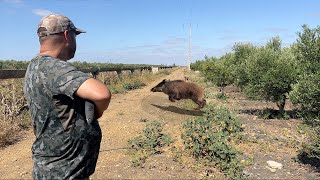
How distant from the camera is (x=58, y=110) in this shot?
294 cm

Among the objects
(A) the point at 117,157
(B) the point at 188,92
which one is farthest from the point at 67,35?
(B) the point at 188,92

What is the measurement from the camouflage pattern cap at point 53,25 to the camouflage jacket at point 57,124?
0.21 m

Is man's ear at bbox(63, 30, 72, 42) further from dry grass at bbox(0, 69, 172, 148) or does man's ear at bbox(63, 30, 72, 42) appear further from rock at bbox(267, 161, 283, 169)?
dry grass at bbox(0, 69, 172, 148)

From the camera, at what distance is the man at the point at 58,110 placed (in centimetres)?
290

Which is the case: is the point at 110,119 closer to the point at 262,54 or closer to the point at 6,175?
the point at 6,175

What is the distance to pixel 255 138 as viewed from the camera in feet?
29.2

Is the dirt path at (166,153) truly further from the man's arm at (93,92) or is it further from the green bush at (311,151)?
the man's arm at (93,92)

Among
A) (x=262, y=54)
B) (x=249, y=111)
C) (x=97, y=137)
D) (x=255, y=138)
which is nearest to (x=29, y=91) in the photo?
(x=97, y=137)

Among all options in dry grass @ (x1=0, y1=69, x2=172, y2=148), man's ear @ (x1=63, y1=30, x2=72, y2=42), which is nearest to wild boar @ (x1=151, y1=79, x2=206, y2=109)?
dry grass @ (x1=0, y1=69, x2=172, y2=148)

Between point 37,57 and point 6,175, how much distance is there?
13.7 feet

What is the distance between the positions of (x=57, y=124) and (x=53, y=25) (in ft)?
2.55

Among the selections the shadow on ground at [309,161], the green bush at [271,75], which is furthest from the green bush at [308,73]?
the green bush at [271,75]

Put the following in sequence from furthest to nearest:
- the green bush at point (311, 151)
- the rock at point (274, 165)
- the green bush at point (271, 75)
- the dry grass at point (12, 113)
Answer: the green bush at point (271, 75) → the dry grass at point (12, 113) → the green bush at point (311, 151) → the rock at point (274, 165)

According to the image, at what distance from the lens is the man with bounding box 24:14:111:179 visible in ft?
9.52
